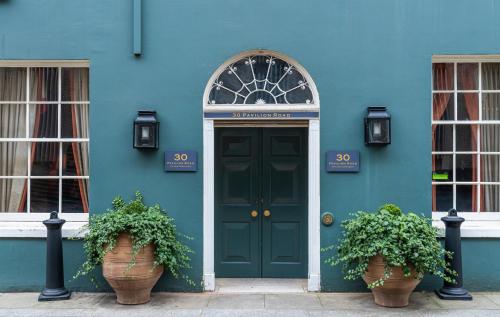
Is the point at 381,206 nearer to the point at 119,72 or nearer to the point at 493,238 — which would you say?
the point at 493,238

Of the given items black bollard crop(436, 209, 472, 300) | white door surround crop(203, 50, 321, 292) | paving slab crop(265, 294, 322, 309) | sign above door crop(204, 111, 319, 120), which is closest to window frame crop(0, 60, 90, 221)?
white door surround crop(203, 50, 321, 292)

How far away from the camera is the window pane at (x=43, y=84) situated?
301 inches

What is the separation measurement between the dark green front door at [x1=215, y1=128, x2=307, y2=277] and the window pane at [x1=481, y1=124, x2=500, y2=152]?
2687 mm

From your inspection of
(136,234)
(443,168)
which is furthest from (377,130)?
(136,234)

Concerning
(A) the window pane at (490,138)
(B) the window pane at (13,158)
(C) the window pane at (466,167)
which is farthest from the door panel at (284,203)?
(B) the window pane at (13,158)

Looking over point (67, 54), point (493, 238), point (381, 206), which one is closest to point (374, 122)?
point (381, 206)

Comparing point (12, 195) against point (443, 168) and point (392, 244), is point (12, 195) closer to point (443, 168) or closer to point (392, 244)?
point (392, 244)

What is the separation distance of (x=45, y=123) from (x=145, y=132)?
1.69m

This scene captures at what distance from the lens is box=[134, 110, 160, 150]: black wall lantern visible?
23.4 ft

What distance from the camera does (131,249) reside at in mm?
6484

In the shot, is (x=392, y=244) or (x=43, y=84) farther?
(x=43, y=84)

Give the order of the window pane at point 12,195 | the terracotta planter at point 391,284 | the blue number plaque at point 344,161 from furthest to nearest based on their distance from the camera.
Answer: the window pane at point 12,195 → the blue number plaque at point 344,161 → the terracotta planter at point 391,284

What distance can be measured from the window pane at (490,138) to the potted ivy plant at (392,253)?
180cm

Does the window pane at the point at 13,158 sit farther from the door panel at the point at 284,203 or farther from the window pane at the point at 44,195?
the door panel at the point at 284,203
